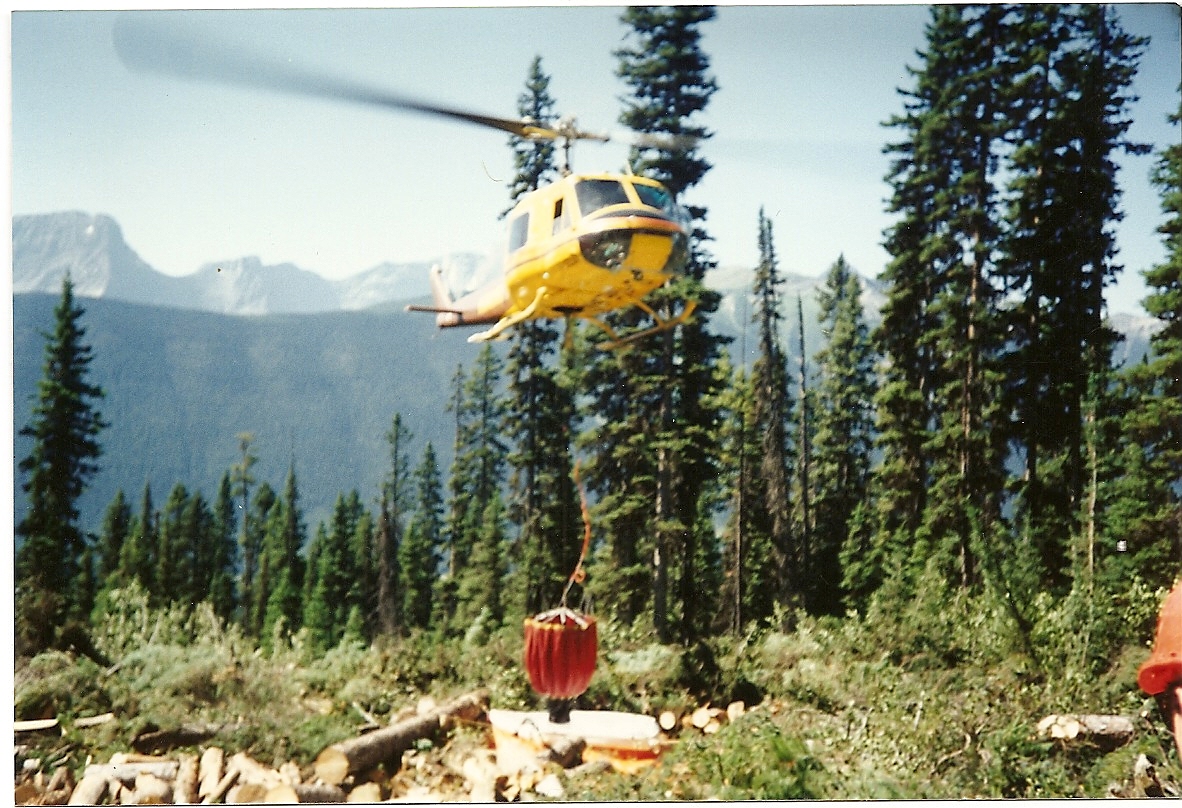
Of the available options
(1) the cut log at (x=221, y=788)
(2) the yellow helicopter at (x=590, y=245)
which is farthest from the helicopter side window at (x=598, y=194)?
(1) the cut log at (x=221, y=788)

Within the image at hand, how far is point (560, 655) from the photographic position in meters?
6.62

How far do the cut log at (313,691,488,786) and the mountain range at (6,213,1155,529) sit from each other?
7.61 ft

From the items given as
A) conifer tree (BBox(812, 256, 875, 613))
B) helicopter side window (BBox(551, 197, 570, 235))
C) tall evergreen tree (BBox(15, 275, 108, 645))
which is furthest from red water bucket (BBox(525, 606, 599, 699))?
tall evergreen tree (BBox(15, 275, 108, 645))

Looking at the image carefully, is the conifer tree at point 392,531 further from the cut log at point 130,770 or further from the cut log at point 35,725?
the cut log at point 35,725

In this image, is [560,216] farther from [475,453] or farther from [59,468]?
[59,468]

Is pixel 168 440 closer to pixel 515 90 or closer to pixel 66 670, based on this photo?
pixel 66 670

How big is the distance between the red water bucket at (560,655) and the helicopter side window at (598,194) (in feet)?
11.0

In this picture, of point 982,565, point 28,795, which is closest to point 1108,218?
point 982,565

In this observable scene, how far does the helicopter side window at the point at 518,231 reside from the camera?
19.9 ft

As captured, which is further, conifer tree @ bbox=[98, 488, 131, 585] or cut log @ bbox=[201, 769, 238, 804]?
conifer tree @ bbox=[98, 488, 131, 585]

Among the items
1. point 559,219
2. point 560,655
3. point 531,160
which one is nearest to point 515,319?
point 559,219

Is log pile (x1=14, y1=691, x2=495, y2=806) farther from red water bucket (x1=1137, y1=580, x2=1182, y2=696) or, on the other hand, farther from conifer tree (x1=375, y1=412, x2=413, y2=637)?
red water bucket (x1=1137, y1=580, x2=1182, y2=696)

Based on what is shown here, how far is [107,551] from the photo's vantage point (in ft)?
25.0

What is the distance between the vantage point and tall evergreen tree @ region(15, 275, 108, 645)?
7195 millimetres
